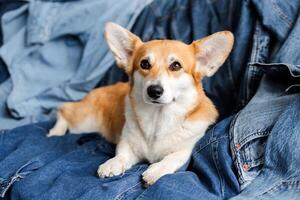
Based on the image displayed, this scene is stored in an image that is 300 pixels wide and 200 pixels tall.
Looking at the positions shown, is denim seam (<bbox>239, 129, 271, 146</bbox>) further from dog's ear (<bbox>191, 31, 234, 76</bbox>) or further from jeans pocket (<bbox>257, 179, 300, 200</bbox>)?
dog's ear (<bbox>191, 31, 234, 76</bbox>)

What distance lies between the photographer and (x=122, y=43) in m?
1.47

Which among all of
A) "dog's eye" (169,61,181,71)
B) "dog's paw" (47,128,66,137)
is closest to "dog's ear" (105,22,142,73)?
"dog's eye" (169,61,181,71)

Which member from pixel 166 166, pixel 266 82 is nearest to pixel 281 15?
pixel 266 82

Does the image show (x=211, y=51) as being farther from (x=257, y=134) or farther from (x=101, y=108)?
(x=101, y=108)

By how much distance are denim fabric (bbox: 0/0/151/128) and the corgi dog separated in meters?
0.47

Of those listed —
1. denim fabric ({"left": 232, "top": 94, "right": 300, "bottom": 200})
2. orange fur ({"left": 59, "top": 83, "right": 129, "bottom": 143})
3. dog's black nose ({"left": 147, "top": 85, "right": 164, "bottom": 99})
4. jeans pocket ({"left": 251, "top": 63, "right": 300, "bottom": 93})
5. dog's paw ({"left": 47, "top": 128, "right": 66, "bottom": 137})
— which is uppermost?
jeans pocket ({"left": 251, "top": 63, "right": 300, "bottom": 93})

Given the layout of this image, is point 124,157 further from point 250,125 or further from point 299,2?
point 299,2

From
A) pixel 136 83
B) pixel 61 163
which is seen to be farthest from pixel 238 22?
pixel 61 163

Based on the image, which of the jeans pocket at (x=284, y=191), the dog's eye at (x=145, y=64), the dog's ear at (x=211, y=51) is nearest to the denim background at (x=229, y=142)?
the jeans pocket at (x=284, y=191)

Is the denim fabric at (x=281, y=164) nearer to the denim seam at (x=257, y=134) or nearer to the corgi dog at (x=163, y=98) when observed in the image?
the denim seam at (x=257, y=134)

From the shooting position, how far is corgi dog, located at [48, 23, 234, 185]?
1.33m

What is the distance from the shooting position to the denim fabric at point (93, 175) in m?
1.19

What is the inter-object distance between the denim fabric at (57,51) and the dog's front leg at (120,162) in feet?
1.78

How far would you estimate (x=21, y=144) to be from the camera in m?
1.52
